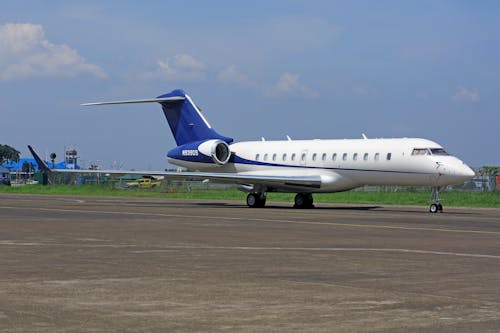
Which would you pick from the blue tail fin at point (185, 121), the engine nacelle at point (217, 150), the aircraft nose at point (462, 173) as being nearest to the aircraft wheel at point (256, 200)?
the engine nacelle at point (217, 150)

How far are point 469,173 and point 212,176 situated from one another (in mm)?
11345

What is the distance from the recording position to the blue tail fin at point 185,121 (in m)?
45.0

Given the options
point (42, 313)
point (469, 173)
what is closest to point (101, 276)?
point (42, 313)

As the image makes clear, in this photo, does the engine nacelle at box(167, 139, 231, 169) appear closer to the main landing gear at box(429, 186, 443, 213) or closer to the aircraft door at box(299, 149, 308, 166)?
the aircraft door at box(299, 149, 308, 166)

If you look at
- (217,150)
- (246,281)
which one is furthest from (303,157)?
(246,281)

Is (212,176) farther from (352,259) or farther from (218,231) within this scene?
(352,259)

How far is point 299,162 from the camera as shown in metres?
40.4

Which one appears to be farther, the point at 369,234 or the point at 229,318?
the point at 369,234

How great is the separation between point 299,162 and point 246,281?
2948 centimetres

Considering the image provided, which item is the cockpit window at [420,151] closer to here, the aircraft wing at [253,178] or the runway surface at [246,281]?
the aircraft wing at [253,178]

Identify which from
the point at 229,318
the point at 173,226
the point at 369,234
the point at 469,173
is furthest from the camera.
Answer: the point at 469,173

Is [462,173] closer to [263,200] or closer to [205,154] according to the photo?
[263,200]

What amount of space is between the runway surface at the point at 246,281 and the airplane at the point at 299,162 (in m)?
14.8

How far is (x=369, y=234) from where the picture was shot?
68.1ft
